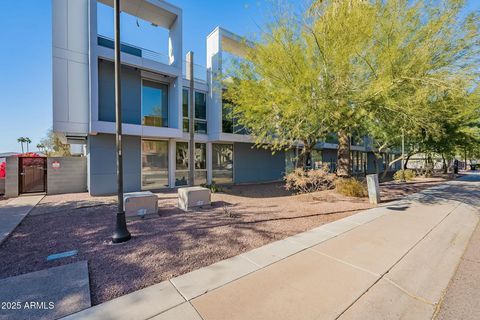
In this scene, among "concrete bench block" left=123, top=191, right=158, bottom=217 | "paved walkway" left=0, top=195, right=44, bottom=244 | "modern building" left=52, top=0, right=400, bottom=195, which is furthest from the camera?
"modern building" left=52, top=0, right=400, bottom=195

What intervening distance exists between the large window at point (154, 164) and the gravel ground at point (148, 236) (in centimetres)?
327

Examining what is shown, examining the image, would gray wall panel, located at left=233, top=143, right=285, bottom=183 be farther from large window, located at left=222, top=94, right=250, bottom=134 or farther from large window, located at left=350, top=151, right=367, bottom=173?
large window, located at left=350, top=151, right=367, bottom=173

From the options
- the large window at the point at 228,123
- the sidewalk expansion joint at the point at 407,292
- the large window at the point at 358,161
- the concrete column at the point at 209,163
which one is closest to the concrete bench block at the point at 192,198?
the sidewalk expansion joint at the point at 407,292

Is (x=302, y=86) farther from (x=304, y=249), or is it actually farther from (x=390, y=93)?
(x=304, y=249)

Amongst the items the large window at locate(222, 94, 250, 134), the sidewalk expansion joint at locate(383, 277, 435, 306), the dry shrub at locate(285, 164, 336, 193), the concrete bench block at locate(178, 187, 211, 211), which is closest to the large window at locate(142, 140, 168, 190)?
the large window at locate(222, 94, 250, 134)

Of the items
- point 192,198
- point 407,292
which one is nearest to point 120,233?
point 192,198

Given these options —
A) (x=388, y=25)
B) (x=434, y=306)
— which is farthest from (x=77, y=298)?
(x=388, y=25)

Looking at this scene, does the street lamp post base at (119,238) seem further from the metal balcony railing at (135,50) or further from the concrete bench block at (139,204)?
the metal balcony railing at (135,50)

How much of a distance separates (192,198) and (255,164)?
9240 millimetres

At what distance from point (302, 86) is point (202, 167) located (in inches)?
341

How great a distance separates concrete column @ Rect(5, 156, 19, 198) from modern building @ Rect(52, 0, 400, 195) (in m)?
2.63

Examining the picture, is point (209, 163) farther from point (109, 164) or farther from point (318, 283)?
point (318, 283)

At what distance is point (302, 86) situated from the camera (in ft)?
24.0

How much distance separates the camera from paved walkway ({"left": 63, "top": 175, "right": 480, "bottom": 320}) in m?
2.64
